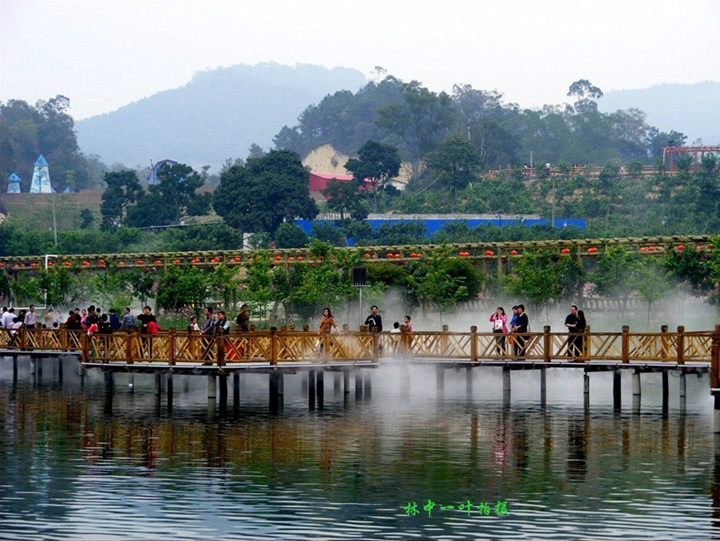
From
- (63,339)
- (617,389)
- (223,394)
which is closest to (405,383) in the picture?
(223,394)

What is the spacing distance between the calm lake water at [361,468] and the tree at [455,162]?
92132 millimetres

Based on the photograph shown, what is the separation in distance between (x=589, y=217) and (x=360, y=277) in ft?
252

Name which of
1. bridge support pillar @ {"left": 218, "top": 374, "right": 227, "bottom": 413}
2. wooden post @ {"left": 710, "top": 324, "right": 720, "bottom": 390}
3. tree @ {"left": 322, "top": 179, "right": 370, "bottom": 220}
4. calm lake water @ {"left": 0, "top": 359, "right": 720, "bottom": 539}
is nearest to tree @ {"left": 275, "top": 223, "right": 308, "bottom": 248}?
tree @ {"left": 322, "top": 179, "right": 370, "bottom": 220}

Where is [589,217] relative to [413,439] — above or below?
above

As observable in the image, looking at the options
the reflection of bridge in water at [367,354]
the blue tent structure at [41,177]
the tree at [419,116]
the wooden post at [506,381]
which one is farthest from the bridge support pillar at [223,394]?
the blue tent structure at [41,177]

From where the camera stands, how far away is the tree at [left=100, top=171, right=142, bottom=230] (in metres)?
136

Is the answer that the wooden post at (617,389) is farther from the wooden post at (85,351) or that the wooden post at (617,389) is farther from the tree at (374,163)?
the tree at (374,163)

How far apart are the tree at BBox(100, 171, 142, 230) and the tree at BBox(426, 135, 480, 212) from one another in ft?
97.2

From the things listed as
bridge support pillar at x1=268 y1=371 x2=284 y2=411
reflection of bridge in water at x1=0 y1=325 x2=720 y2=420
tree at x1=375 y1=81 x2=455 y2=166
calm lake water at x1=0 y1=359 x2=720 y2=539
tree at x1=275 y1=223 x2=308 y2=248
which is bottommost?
calm lake water at x1=0 y1=359 x2=720 y2=539

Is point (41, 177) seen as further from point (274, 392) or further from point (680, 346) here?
point (680, 346)

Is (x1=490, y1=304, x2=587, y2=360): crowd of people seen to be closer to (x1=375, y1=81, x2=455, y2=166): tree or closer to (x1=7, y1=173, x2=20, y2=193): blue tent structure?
(x1=375, y1=81, x2=455, y2=166): tree

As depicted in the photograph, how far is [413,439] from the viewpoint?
34469 mm

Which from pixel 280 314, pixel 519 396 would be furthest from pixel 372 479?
pixel 280 314

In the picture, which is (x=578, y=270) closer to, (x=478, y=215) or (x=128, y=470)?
(x=128, y=470)
